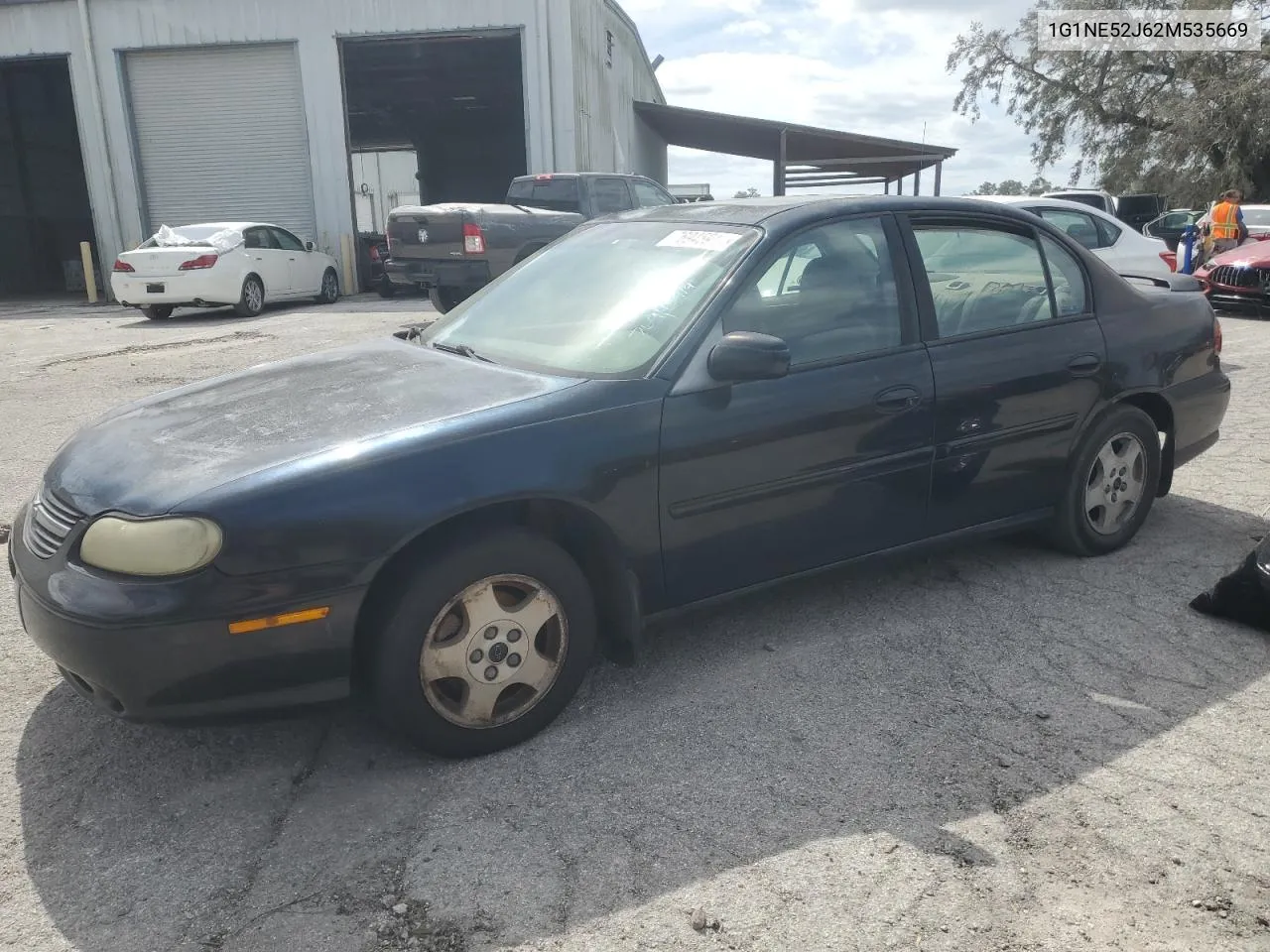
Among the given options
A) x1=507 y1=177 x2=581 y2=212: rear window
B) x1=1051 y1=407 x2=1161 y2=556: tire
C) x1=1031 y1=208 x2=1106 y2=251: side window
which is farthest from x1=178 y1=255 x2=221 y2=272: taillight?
x1=1051 y1=407 x2=1161 y2=556: tire

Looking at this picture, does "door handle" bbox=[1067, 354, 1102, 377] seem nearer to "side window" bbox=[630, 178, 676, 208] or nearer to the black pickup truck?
the black pickup truck

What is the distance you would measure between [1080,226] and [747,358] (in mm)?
7102

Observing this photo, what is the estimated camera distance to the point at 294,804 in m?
2.68

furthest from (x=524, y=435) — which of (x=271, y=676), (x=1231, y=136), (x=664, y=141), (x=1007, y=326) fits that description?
(x=664, y=141)

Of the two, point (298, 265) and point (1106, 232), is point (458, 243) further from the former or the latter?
point (1106, 232)

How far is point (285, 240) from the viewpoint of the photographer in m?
15.9

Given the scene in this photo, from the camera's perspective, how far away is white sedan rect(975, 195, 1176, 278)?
8.66 m

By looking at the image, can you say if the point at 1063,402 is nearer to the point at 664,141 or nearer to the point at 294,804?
the point at 294,804

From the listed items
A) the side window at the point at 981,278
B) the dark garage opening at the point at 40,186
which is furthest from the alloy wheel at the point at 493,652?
the dark garage opening at the point at 40,186

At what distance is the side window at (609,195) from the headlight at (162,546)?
12.3 metres

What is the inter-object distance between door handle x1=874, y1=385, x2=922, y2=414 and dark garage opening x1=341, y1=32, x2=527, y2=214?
17200 mm

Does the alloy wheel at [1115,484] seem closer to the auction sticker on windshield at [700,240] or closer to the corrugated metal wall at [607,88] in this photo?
the auction sticker on windshield at [700,240]

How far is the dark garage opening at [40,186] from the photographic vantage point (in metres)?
24.4

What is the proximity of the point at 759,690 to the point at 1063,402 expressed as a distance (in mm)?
1788
